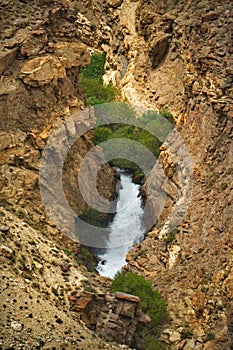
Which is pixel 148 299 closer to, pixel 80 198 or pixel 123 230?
pixel 80 198

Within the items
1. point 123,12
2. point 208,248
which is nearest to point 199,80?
point 208,248

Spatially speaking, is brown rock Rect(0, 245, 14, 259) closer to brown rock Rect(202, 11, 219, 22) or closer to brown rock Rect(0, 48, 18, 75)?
brown rock Rect(0, 48, 18, 75)

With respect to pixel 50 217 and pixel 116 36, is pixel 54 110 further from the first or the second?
pixel 116 36

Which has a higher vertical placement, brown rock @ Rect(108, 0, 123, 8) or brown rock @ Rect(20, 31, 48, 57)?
brown rock @ Rect(108, 0, 123, 8)

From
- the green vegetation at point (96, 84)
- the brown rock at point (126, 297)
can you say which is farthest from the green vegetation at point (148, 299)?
the green vegetation at point (96, 84)

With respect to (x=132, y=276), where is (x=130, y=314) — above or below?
below

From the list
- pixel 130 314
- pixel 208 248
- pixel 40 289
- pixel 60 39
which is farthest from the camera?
pixel 60 39

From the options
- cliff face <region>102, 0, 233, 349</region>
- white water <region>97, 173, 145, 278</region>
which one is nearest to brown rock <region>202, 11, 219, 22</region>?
cliff face <region>102, 0, 233, 349</region>
